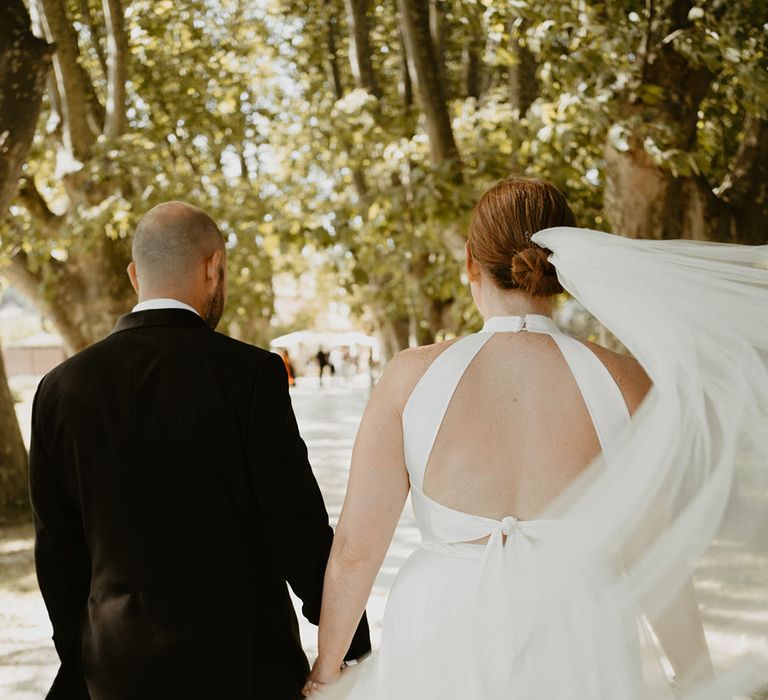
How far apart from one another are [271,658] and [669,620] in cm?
109

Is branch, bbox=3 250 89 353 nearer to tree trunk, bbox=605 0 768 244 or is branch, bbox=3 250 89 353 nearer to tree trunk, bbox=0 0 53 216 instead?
tree trunk, bbox=0 0 53 216

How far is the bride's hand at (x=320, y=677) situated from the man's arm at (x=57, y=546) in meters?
0.68

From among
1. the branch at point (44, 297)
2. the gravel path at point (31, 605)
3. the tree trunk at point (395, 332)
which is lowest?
the tree trunk at point (395, 332)

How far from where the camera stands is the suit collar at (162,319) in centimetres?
278

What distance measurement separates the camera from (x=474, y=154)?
9.75 m

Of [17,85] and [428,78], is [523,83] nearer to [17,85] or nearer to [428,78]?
[428,78]

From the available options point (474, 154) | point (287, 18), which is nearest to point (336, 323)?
point (287, 18)

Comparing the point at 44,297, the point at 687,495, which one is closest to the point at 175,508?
the point at 687,495

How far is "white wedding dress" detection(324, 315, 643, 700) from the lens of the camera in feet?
8.09

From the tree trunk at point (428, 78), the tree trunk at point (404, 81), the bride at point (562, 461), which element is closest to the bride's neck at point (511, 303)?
the bride at point (562, 461)

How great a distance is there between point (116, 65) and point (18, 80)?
4.28 metres

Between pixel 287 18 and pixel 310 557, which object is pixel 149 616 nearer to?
pixel 310 557

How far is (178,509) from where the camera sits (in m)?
2.64

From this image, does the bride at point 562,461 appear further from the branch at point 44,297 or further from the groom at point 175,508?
the branch at point 44,297
